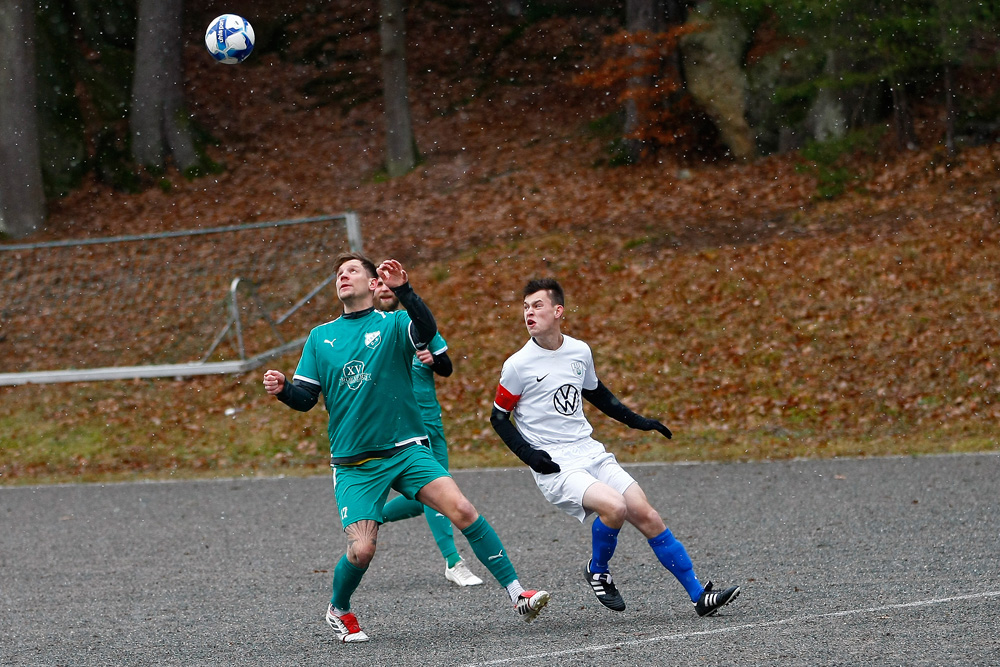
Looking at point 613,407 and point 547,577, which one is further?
point 547,577

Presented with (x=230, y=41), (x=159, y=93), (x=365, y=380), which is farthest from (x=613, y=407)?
(x=159, y=93)

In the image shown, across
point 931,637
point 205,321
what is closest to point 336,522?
point 931,637

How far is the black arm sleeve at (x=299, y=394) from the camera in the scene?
557cm

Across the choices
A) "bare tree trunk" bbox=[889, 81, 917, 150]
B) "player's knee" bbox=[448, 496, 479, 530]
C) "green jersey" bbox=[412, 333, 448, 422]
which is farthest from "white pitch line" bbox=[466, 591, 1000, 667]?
"bare tree trunk" bbox=[889, 81, 917, 150]

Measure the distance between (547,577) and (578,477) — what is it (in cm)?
144

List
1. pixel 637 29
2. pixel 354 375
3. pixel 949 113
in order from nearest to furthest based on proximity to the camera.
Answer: pixel 354 375 → pixel 949 113 → pixel 637 29

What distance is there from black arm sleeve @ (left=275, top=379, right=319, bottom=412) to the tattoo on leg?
0.64 metres

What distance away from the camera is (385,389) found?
576cm

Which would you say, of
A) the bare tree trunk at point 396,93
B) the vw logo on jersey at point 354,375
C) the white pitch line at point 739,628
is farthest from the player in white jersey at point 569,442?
the bare tree trunk at point 396,93

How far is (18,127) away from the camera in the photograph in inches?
787

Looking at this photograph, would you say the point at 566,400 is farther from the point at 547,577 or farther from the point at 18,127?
the point at 18,127

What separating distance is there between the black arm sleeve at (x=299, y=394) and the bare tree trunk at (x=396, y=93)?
15589mm

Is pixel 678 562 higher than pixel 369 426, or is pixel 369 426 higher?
pixel 369 426

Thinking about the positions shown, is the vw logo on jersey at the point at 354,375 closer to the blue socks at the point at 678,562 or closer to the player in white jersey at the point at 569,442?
the player in white jersey at the point at 569,442
